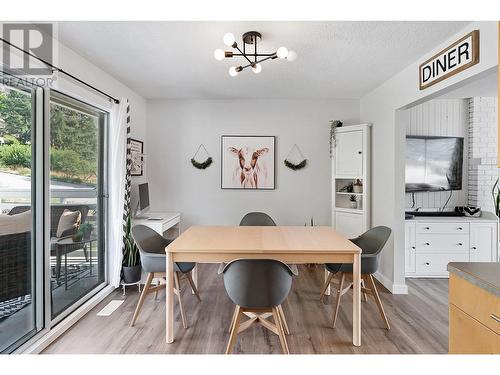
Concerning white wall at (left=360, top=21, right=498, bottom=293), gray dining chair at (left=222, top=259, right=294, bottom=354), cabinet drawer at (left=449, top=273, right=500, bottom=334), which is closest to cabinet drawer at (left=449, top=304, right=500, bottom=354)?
cabinet drawer at (left=449, top=273, right=500, bottom=334)

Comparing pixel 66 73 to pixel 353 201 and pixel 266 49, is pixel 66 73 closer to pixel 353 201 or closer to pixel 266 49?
pixel 266 49

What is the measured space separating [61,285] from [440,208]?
16.2 feet

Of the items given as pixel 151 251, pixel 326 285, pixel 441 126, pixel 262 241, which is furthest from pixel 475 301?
pixel 441 126

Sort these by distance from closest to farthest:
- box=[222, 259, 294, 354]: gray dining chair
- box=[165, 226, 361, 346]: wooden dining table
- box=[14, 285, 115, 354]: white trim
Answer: box=[222, 259, 294, 354]: gray dining chair
box=[14, 285, 115, 354]: white trim
box=[165, 226, 361, 346]: wooden dining table

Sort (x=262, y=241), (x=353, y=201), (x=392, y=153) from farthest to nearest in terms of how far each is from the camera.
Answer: (x=353, y=201)
(x=392, y=153)
(x=262, y=241)

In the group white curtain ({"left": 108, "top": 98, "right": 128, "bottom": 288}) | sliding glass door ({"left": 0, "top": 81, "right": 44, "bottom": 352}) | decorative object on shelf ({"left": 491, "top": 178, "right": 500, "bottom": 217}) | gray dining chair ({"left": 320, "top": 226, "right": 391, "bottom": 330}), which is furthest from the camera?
decorative object on shelf ({"left": 491, "top": 178, "right": 500, "bottom": 217})

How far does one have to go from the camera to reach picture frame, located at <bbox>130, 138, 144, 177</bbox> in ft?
13.0

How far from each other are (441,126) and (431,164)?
60cm

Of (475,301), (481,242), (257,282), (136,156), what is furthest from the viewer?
(136,156)

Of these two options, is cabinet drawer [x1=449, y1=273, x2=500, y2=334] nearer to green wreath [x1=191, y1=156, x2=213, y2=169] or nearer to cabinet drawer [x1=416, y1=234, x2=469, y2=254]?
cabinet drawer [x1=416, y1=234, x2=469, y2=254]

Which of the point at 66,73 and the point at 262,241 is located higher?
the point at 66,73

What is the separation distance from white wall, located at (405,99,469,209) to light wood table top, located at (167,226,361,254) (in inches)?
85.3

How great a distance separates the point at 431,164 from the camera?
13.7 ft

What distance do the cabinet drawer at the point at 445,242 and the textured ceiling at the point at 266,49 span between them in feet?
7.10
